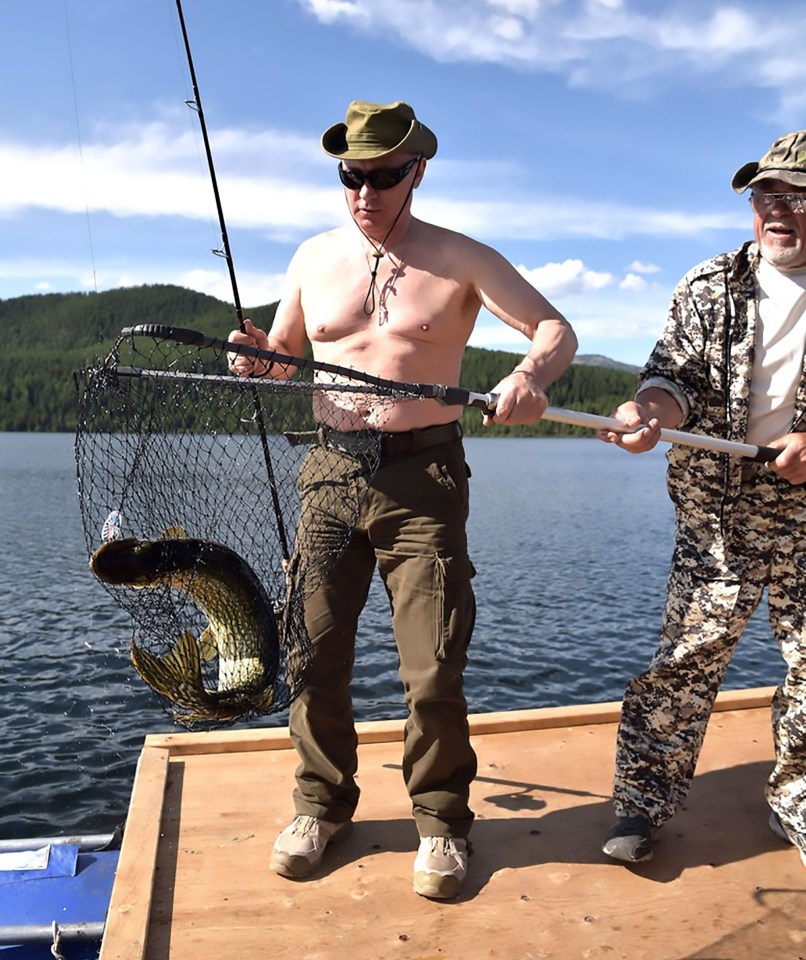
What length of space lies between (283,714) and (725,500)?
6.16m

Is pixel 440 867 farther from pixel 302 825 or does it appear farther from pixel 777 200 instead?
pixel 777 200

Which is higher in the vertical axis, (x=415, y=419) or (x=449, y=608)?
(x=415, y=419)

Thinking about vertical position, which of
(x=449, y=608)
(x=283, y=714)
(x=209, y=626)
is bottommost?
(x=283, y=714)

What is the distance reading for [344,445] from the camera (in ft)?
11.0

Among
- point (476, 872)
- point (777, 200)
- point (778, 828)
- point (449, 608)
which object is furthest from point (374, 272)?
point (778, 828)

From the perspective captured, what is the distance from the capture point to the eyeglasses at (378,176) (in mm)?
3115

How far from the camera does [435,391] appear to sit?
9.62ft

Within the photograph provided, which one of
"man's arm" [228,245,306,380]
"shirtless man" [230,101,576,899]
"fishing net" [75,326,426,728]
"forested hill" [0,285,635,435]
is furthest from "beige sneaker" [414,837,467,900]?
"forested hill" [0,285,635,435]

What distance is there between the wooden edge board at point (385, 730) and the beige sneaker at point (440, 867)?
3.85ft

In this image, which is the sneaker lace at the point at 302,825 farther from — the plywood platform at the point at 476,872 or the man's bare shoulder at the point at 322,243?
the man's bare shoulder at the point at 322,243

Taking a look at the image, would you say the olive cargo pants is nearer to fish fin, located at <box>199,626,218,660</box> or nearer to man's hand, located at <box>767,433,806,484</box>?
fish fin, located at <box>199,626,218,660</box>

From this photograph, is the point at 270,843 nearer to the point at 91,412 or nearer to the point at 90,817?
the point at 91,412

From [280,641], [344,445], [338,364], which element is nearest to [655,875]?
[280,641]

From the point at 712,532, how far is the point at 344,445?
1372 millimetres
